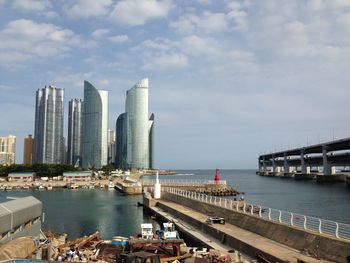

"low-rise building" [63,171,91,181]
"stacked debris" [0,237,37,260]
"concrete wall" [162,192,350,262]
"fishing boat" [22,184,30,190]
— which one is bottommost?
"fishing boat" [22,184,30,190]

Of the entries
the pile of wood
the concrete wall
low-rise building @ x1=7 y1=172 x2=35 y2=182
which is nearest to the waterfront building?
low-rise building @ x1=7 y1=172 x2=35 y2=182

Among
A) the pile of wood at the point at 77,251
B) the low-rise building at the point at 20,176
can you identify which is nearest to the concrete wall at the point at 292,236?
the pile of wood at the point at 77,251

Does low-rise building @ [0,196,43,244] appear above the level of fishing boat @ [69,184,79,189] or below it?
above

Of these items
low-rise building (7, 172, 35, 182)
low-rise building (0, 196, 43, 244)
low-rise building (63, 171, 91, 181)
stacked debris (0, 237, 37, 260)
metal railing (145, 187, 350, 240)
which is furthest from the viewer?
low-rise building (7, 172, 35, 182)

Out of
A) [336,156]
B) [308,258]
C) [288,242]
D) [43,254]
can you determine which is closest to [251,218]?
[288,242]

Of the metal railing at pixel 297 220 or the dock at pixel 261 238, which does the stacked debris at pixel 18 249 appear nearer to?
the dock at pixel 261 238

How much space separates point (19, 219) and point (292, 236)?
1981 centimetres

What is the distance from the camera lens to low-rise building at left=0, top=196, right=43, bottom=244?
1028 inches

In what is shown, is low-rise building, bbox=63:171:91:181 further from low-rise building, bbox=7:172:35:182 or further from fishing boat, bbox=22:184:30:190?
fishing boat, bbox=22:184:30:190

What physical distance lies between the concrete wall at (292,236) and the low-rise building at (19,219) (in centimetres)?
1435

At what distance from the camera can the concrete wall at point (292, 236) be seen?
1806 centimetres

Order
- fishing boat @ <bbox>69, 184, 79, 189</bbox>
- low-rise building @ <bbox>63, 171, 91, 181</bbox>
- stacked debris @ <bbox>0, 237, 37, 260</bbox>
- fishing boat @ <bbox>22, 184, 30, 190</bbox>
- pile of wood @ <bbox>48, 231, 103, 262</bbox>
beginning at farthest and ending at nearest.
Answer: low-rise building @ <bbox>63, 171, 91, 181</bbox> → fishing boat @ <bbox>69, 184, 79, 189</bbox> → fishing boat @ <bbox>22, 184, 30, 190</bbox> → pile of wood @ <bbox>48, 231, 103, 262</bbox> → stacked debris @ <bbox>0, 237, 37, 260</bbox>

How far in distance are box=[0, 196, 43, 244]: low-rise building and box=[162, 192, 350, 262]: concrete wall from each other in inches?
565

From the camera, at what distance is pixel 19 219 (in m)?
28.6
